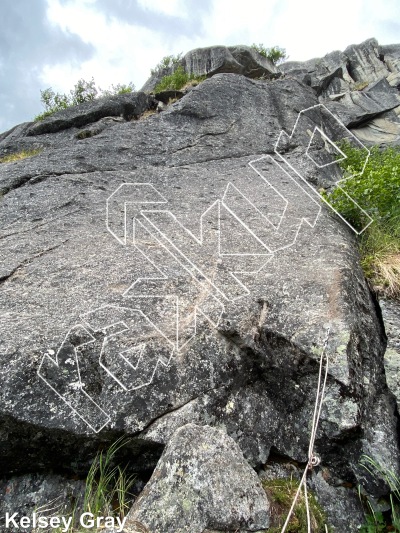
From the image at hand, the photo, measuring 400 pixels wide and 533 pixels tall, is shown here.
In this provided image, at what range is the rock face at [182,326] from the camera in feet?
9.82

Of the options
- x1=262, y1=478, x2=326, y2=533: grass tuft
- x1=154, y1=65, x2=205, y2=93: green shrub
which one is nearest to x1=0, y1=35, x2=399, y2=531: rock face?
x1=262, y1=478, x2=326, y2=533: grass tuft

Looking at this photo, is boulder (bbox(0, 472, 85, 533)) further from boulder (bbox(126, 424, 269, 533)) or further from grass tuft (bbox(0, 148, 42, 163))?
grass tuft (bbox(0, 148, 42, 163))

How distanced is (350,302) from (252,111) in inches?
233

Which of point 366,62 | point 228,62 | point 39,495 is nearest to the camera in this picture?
point 39,495

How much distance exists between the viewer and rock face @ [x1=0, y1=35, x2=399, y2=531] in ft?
9.82

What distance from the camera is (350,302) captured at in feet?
12.2

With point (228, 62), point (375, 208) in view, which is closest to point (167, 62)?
point (228, 62)

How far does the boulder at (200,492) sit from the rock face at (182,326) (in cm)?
2

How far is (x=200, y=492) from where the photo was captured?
7.99 ft

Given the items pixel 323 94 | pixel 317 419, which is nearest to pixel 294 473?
pixel 317 419

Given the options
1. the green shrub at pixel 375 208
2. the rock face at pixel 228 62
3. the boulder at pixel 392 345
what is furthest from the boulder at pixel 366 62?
the boulder at pixel 392 345

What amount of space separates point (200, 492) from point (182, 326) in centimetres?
139

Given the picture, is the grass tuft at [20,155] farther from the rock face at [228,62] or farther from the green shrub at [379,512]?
the green shrub at [379,512]

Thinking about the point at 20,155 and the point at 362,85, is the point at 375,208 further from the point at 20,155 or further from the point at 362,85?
the point at 362,85
